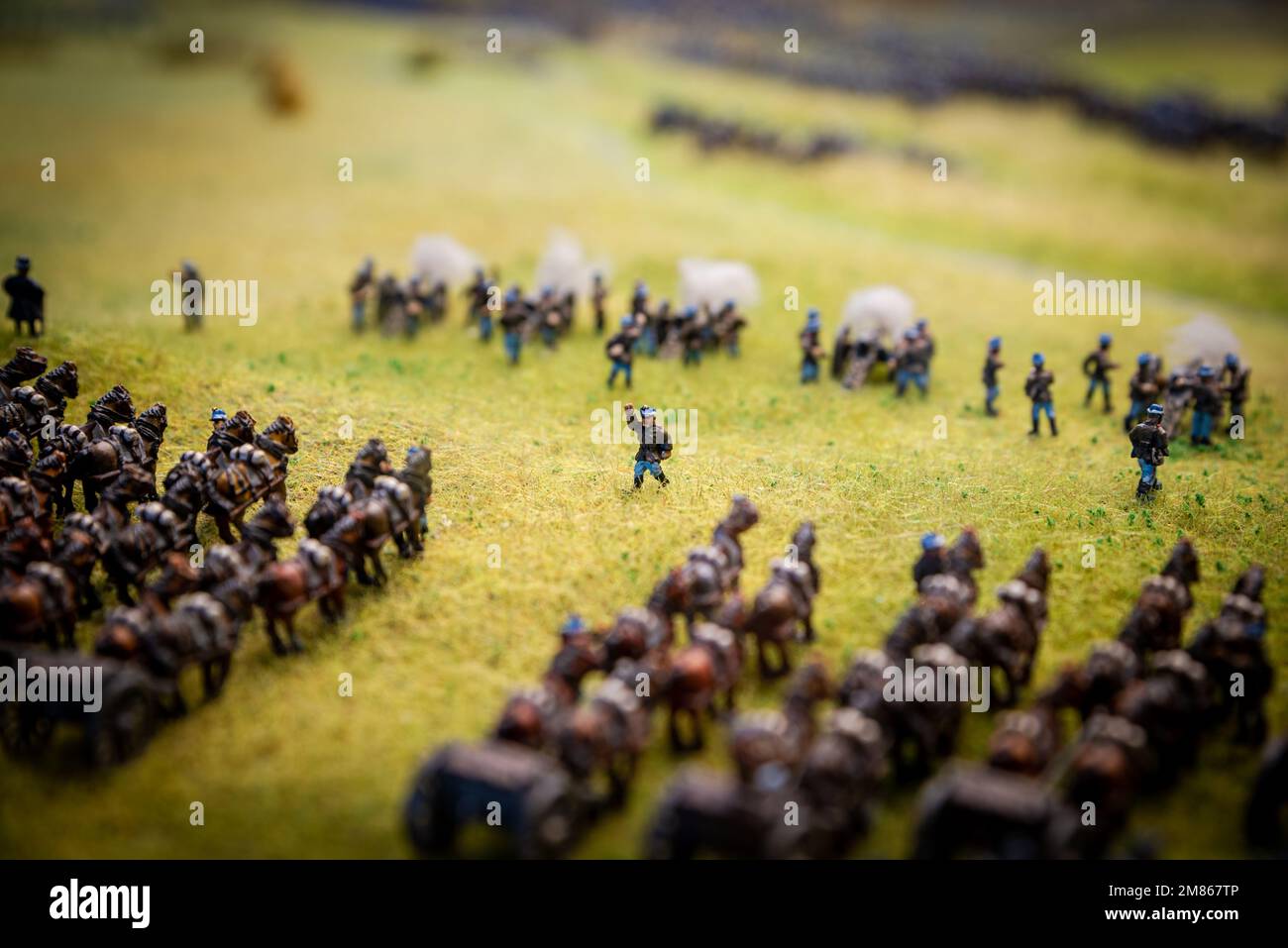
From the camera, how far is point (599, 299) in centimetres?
3075

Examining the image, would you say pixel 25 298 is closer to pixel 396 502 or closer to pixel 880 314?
pixel 396 502

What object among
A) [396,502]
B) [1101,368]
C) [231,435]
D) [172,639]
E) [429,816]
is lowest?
[429,816]

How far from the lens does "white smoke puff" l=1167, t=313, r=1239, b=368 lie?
88.3 ft

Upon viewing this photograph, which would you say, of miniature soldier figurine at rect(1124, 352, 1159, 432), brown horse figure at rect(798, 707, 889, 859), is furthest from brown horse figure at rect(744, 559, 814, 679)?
miniature soldier figurine at rect(1124, 352, 1159, 432)

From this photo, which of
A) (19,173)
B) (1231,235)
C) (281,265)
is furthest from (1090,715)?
(19,173)

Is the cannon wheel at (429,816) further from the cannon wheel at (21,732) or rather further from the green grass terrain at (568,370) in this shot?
the cannon wheel at (21,732)

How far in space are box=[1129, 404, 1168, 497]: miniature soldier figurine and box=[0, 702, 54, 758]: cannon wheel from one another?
20.0m

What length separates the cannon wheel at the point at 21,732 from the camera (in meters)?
14.5

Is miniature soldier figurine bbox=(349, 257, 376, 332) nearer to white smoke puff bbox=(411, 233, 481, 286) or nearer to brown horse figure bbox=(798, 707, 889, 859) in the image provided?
white smoke puff bbox=(411, 233, 481, 286)

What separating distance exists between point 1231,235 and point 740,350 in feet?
86.0

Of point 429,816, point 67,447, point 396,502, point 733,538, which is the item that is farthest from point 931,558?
point 67,447

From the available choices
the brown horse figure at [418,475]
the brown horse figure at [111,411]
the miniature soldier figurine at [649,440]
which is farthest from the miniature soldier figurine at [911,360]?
the brown horse figure at [111,411]

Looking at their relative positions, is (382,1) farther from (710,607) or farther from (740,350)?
(710,607)

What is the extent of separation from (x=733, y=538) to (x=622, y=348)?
1038cm
